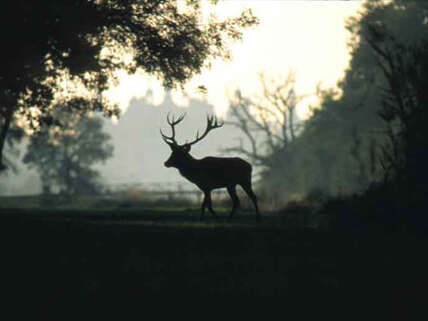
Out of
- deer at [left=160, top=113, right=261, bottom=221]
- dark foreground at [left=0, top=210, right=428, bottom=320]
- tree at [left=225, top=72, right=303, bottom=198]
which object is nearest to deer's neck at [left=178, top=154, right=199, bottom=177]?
deer at [left=160, top=113, right=261, bottom=221]

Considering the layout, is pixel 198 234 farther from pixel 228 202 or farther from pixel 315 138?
pixel 315 138

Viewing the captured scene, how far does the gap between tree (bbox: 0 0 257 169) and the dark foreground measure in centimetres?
672

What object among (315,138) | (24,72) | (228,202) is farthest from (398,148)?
(315,138)

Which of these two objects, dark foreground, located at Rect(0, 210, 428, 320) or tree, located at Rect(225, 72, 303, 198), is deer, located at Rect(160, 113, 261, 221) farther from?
tree, located at Rect(225, 72, 303, 198)

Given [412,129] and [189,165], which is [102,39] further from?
[412,129]

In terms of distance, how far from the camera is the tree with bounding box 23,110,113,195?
74.4 m

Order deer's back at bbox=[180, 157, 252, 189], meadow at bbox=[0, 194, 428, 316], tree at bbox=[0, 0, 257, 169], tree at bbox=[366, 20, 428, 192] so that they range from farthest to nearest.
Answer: tree at bbox=[0, 0, 257, 169] < deer's back at bbox=[180, 157, 252, 189] < tree at bbox=[366, 20, 428, 192] < meadow at bbox=[0, 194, 428, 316]

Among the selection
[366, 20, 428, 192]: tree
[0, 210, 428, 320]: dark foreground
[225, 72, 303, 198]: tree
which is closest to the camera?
[0, 210, 428, 320]: dark foreground

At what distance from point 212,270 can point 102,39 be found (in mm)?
13869

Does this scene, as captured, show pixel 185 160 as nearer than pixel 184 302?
No

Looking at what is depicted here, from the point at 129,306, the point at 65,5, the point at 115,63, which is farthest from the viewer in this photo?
the point at 115,63

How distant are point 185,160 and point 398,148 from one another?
5.29 m

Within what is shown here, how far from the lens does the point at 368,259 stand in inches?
501

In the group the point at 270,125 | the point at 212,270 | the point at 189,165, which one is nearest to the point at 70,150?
the point at 270,125
